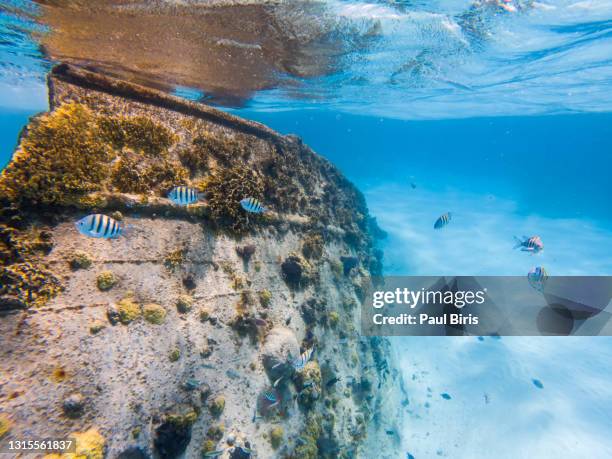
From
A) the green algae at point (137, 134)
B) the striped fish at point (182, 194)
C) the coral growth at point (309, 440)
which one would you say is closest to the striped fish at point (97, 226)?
the striped fish at point (182, 194)

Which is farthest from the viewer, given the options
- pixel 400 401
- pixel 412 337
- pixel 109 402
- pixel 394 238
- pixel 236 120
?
pixel 394 238

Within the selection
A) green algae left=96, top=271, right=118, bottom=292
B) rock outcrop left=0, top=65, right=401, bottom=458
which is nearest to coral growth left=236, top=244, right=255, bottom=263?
rock outcrop left=0, top=65, right=401, bottom=458

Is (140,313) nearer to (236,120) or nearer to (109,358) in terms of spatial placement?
(109,358)

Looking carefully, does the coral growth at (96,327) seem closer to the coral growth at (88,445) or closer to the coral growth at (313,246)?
the coral growth at (88,445)

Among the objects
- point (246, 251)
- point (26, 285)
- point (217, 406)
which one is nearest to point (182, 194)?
point (26, 285)

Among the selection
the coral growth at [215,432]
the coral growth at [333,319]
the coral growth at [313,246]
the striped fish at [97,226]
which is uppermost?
the coral growth at [313,246]

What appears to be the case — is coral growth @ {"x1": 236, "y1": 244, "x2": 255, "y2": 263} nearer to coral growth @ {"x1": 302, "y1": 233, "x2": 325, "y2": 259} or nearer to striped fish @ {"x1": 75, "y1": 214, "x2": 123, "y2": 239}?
coral growth @ {"x1": 302, "y1": 233, "x2": 325, "y2": 259}

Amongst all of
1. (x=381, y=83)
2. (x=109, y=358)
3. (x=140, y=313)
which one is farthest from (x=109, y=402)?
(x=381, y=83)
